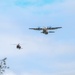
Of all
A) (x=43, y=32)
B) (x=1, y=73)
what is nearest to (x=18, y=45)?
(x=43, y=32)

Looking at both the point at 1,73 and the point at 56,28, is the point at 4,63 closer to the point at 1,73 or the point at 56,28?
the point at 1,73

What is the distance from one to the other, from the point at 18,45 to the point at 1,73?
112 feet

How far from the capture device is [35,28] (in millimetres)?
101562

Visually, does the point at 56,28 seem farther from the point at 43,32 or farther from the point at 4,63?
the point at 4,63

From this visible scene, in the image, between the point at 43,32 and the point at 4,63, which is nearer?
the point at 43,32

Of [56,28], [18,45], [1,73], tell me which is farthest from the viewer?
[1,73]

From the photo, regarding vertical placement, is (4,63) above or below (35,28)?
above

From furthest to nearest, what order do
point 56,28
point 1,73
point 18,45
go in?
point 1,73
point 18,45
point 56,28

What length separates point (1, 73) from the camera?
147 meters

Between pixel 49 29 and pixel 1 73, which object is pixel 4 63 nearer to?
pixel 1 73

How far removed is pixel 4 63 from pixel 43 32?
50.3 m

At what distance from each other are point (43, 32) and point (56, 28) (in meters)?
4.62

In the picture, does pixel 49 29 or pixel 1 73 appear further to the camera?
pixel 1 73

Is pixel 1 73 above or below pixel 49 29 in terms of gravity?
above
